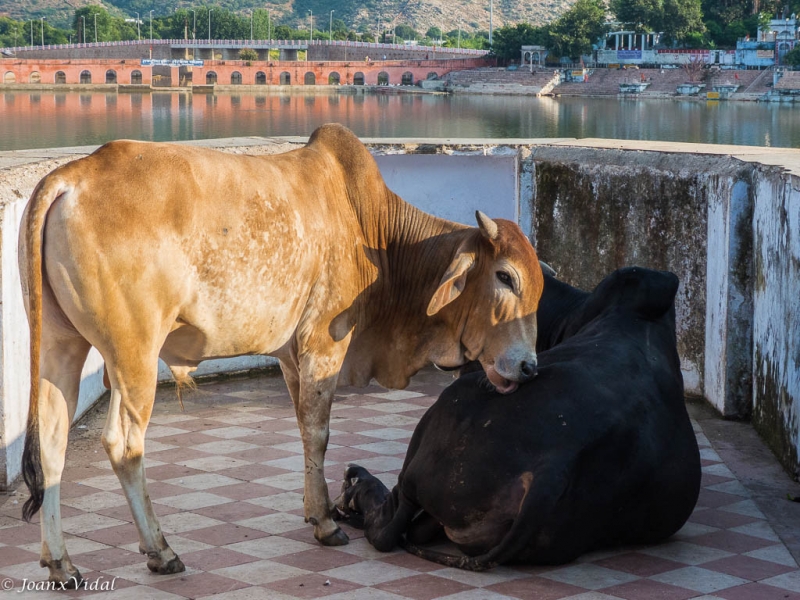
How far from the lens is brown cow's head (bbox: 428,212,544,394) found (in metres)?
4.04

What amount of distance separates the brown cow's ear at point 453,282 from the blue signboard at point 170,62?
4048 inches

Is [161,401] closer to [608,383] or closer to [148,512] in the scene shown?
[148,512]

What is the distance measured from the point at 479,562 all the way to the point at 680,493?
0.73 meters

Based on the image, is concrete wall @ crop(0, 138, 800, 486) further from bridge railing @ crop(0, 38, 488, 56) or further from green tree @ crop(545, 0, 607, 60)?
bridge railing @ crop(0, 38, 488, 56)

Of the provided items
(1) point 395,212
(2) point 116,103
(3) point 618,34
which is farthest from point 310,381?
(3) point 618,34

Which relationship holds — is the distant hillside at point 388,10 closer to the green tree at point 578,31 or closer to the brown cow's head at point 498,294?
the green tree at point 578,31

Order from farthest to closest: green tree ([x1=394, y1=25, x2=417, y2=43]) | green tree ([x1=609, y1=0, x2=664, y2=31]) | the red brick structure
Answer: green tree ([x1=394, y1=25, x2=417, y2=43]), green tree ([x1=609, y1=0, x2=664, y2=31]), the red brick structure

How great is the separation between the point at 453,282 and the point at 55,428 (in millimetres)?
1441

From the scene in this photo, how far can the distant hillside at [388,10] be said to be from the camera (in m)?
173

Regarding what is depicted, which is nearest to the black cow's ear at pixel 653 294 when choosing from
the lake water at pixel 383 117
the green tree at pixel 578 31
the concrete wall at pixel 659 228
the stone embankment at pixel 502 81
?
the concrete wall at pixel 659 228

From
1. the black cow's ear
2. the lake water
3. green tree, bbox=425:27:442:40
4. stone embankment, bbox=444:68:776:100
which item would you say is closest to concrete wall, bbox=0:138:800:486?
the black cow's ear

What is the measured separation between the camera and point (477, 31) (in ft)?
568

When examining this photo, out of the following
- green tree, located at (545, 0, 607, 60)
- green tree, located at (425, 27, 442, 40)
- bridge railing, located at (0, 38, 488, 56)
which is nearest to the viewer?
green tree, located at (545, 0, 607, 60)

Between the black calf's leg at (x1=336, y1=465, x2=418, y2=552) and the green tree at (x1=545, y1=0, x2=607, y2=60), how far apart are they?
324 ft
